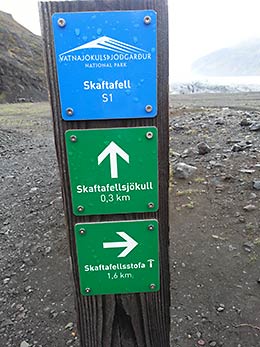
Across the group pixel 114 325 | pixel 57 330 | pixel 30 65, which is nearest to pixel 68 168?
pixel 114 325

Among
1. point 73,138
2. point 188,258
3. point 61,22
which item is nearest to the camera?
point 61,22

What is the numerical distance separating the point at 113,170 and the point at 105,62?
0.36 metres

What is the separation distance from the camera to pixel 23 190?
5.33 meters

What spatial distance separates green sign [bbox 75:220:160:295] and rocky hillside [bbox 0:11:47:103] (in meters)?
28.3

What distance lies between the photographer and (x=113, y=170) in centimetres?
115

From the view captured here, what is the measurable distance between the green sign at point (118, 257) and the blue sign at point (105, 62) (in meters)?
0.43

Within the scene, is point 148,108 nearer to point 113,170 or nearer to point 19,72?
point 113,170

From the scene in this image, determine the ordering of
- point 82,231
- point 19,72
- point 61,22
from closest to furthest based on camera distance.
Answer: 1. point 61,22
2. point 82,231
3. point 19,72

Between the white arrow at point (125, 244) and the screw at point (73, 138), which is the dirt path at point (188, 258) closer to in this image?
the white arrow at point (125, 244)

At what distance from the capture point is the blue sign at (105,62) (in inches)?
39.7

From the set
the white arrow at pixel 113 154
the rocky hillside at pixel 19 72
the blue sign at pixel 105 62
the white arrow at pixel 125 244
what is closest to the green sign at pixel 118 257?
the white arrow at pixel 125 244

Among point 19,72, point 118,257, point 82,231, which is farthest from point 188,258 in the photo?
point 19,72

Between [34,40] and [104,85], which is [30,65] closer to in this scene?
[34,40]

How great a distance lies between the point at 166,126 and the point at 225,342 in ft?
5.84
